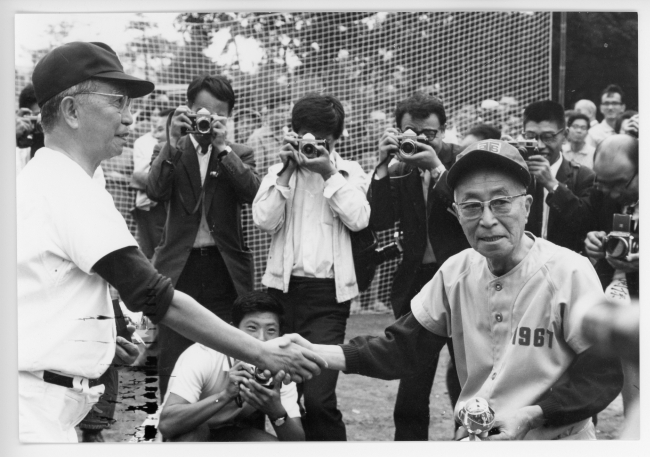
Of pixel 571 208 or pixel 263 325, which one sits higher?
pixel 571 208

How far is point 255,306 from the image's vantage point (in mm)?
4902

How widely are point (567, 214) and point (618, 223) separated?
11.6 inches

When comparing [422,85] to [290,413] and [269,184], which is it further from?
[290,413]

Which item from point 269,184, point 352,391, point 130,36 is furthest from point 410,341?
point 130,36

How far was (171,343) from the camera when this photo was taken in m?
4.98

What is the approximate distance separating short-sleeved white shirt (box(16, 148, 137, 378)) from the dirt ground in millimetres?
399

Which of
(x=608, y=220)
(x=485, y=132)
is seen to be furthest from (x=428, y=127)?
(x=608, y=220)

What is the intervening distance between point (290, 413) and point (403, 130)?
1695 millimetres

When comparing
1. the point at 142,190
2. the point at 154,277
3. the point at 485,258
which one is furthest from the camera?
the point at 142,190

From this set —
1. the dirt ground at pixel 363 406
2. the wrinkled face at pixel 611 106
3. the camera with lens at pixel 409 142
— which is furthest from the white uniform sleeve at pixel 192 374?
the wrinkled face at pixel 611 106

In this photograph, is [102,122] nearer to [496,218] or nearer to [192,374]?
[192,374]

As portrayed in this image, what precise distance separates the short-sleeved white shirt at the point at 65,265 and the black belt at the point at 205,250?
613 millimetres

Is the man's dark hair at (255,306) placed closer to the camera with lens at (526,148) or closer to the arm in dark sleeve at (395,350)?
the arm in dark sleeve at (395,350)

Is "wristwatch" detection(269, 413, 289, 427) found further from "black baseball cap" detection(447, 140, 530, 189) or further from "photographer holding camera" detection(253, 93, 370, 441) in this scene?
"black baseball cap" detection(447, 140, 530, 189)
